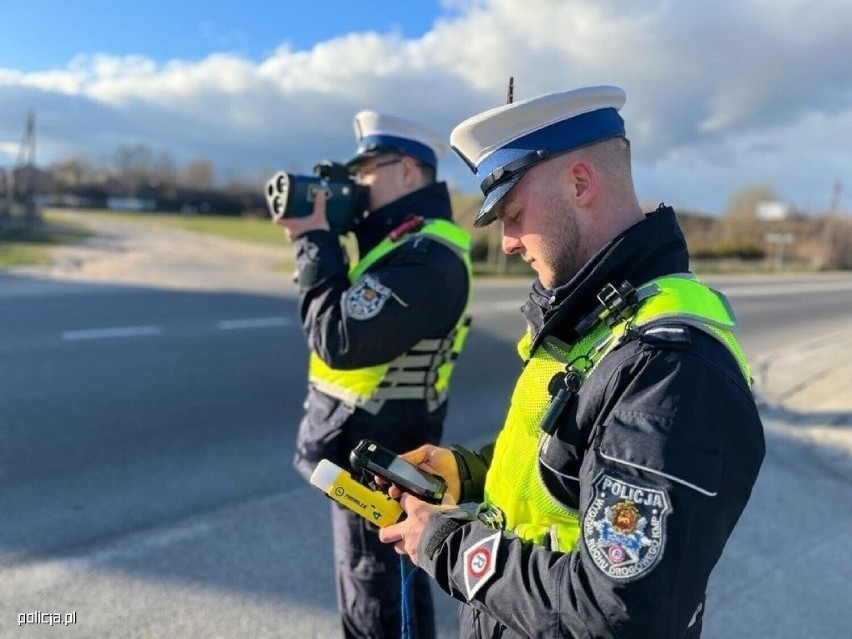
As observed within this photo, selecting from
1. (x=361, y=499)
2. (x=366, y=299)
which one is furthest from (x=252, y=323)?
(x=361, y=499)

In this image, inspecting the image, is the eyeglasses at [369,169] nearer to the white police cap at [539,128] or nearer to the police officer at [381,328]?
the police officer at [381,328]

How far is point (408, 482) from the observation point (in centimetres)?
158

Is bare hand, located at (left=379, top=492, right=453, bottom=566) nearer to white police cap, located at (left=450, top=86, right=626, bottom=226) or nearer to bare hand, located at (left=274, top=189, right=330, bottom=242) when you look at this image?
white police cap, located at (left=450, top=86, right=626, bottom=226)

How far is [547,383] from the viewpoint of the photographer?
1.34 metres

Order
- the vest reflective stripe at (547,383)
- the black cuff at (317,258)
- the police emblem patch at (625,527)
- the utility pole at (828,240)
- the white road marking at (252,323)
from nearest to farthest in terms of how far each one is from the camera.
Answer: the police emblem patch at (625,527) < the vest reflective stripe at (547,383) < the black cuff at (317,258) < the white road marking at (252,323) < the utility pole at (828,240)

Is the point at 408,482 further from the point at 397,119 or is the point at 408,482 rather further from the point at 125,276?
the point at 125,276

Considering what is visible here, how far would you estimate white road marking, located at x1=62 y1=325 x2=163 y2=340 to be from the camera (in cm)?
779

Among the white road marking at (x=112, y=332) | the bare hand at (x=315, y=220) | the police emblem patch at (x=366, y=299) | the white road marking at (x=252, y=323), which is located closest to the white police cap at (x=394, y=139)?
the bare hand at (x=315, y=220)

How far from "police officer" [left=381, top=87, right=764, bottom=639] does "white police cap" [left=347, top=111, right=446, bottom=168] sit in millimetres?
1041

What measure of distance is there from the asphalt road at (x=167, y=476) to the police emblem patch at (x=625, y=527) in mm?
1987

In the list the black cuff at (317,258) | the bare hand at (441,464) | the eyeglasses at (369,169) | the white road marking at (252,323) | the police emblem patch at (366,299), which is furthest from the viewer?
the white road marking at (252,323)

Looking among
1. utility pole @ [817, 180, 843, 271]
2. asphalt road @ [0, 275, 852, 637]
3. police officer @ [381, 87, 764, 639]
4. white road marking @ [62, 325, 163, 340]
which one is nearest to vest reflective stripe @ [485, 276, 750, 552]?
police officer @ [381, 87, 764, 639]

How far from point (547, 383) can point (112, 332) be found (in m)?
7.90

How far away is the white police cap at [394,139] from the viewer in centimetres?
249
